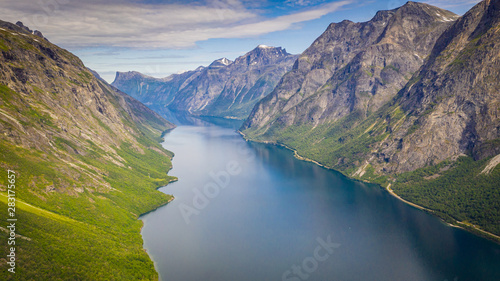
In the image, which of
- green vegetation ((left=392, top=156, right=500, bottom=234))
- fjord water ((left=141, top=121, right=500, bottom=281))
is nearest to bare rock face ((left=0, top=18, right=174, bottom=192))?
fjord water ((left=141, top=121, right=500, bottom=281))

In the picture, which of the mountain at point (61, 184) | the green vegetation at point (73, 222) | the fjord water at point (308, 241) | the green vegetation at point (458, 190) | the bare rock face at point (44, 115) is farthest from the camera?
the green vegetation at point (458, 190)

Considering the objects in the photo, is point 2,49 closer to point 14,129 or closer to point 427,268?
point 14,129

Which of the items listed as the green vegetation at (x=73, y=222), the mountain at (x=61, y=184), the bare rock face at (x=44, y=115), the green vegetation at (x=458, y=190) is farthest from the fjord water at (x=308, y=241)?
the bare rock face at (x=44, y=115)

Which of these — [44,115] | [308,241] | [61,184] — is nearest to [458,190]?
[308,241]

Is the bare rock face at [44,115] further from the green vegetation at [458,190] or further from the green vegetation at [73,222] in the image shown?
the green vegetation at [458,190]

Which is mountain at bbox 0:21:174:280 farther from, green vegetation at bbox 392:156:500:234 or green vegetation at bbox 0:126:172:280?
green vegetation at bbox 392:156:500:234

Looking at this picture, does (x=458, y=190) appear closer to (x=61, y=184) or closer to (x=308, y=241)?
(x=308, y=241)
